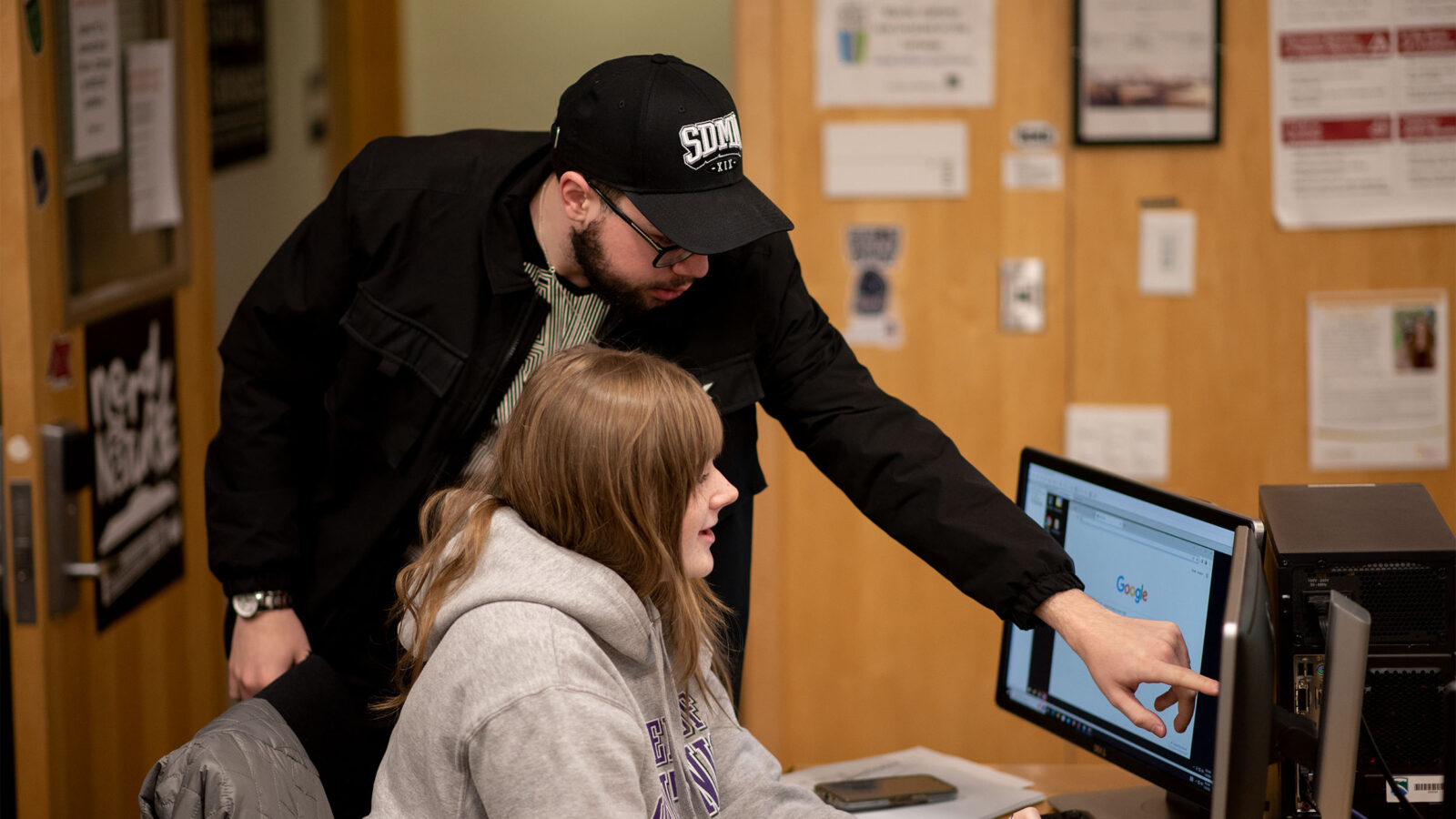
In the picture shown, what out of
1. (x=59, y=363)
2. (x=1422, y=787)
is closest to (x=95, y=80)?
(x=59, y=363)

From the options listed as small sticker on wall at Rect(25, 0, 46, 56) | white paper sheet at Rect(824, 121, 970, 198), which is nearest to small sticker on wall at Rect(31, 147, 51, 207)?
small sticker on wall at Rect(25, 0, 46, 56)

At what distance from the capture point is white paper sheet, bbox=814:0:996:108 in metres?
2.84

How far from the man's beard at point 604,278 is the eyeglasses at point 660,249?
0.01 m

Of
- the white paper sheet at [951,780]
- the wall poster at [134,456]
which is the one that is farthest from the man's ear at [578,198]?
the wall poster at [134,456]

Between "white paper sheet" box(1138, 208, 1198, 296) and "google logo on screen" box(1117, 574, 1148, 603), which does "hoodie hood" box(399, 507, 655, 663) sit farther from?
"white paper sheet" box(1138, 208, 1198, 296)

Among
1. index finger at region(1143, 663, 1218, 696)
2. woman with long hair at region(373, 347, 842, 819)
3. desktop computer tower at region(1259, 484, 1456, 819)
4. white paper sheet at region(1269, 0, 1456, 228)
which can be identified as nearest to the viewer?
woman with long hair at region(373, 347, 842, 819)

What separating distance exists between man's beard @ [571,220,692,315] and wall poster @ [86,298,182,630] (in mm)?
989

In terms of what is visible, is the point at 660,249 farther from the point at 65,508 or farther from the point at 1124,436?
the point at 1124,436

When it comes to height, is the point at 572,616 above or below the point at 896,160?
below

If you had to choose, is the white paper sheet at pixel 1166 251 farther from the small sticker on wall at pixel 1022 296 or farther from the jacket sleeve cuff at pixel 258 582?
the jacket sleeve cuff at pixel 258 582

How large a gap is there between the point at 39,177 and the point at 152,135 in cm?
58

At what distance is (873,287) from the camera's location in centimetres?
292

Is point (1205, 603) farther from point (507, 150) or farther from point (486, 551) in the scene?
point (507, 150)

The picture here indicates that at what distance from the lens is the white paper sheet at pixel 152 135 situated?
254cm
